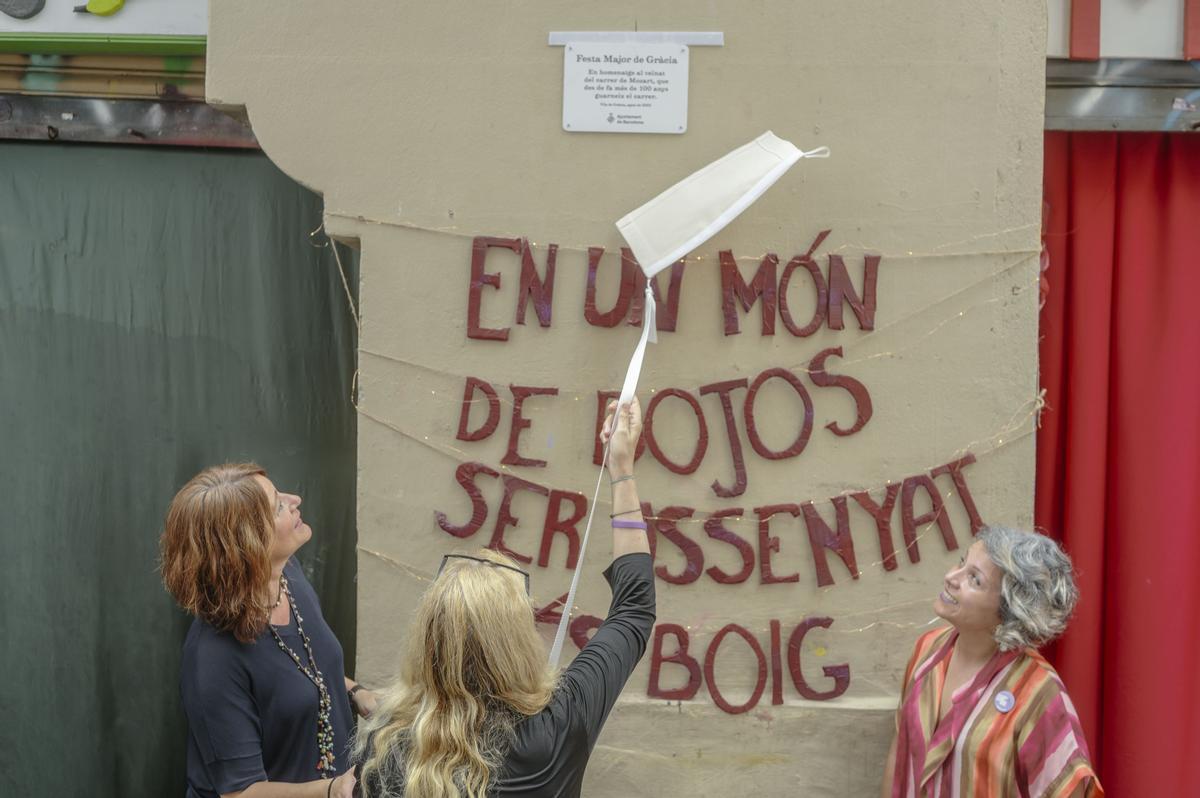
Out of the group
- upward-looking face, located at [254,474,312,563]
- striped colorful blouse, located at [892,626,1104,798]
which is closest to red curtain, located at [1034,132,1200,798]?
striped colorful blouse, located at [892,626,1104,798]

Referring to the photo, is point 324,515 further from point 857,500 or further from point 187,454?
point 857,500

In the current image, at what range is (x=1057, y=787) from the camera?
248 centimetres

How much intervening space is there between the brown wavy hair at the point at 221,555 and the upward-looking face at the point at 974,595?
1.57 m

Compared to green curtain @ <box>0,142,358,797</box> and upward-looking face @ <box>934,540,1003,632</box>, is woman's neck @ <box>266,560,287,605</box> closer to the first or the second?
green curtain @ <box>0,142,358,797</box>

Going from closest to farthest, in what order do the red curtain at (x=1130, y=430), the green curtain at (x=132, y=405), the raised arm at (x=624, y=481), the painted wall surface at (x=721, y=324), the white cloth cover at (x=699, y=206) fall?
the raised arm at (x=624, y=481) → the white cloth cover at (x=699, y=206) → the painted wall surface at (x=721, y=324) → the red curtain at (x=1130, y=430) → the green curtain at (x=132, y=405)

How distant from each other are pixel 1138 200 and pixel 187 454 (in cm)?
313

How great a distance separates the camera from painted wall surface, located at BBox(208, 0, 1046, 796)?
3035 mm

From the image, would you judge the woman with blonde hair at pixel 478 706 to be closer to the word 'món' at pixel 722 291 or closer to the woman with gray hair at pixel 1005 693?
the woman with gray hair at pixel 1005 693

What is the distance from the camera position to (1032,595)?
8.38ft

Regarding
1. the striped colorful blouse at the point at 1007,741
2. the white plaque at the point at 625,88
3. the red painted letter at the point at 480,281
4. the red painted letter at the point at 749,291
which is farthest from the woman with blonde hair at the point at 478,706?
the white plaque at the point at 625,88

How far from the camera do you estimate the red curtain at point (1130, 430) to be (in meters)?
3.33

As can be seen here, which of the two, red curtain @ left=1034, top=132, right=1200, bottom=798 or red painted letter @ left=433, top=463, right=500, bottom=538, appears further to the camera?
red curtain @ left=1034, top=132, right=1200, bottom=798

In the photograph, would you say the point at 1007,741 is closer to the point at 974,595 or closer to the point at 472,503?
the point at 974,595

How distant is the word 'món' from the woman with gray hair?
0.72m
